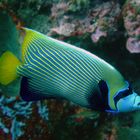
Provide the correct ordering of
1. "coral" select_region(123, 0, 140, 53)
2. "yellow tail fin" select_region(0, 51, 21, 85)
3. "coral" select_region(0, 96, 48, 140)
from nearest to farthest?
"yellow tail fin" select_region(0, 51, 21, 85)
"coral" select_region(0, 96, 48, 140)
"coral" select_region(123, 0, 140, 53)

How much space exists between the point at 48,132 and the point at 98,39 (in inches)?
50.5

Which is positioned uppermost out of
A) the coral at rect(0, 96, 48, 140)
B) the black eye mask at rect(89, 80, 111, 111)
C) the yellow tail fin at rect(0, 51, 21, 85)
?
Answer: the yellow tail fin at rect(0, 51, 21, 85)

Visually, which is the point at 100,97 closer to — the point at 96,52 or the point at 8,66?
the point at 8,66

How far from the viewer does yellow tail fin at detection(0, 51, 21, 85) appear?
146cm

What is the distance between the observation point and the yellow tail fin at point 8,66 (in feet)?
4.80

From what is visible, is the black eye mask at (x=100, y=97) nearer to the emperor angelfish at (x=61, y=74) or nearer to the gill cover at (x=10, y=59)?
the emperor angelfish at (x=61, y=74)

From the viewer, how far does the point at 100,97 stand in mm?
1546

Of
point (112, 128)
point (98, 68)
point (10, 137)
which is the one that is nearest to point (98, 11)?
point (112, 128)


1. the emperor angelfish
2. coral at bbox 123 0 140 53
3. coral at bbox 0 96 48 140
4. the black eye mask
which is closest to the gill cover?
the emperor angelfish

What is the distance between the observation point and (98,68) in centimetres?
151

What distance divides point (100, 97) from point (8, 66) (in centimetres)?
55

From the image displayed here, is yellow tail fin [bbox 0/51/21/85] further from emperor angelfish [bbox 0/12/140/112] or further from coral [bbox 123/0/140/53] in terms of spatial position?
coral [bbox 123/0/140/53]

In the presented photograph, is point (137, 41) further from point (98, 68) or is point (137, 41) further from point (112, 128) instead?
point (98, 68)

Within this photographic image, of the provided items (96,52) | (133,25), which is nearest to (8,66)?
(133,25)
